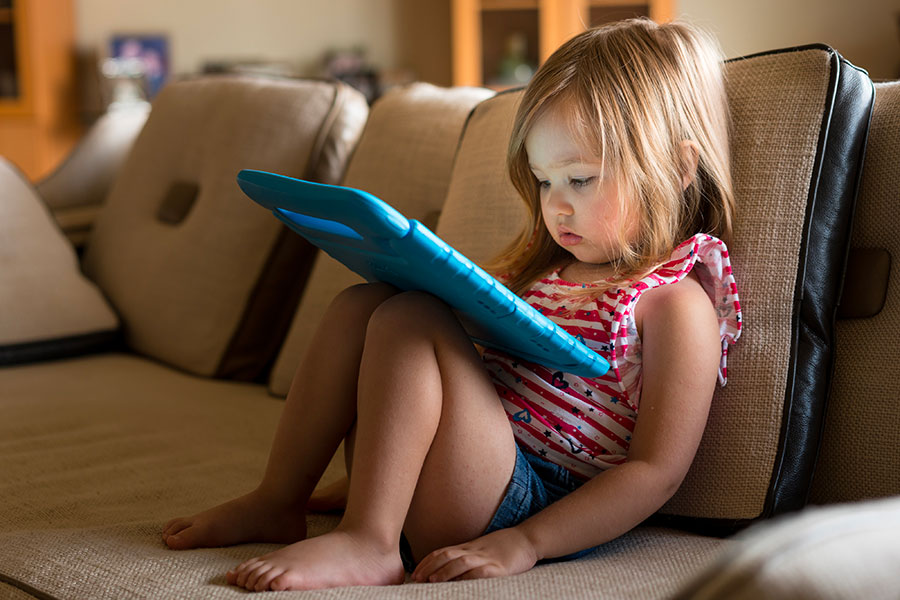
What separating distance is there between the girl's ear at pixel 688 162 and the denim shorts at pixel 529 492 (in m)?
0.32

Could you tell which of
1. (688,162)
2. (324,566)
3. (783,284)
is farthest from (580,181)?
(324,566)

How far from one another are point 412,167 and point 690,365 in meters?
0.73

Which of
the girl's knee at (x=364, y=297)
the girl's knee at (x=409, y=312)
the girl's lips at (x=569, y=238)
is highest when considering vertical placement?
the girl's lips at (x=569, y=238)

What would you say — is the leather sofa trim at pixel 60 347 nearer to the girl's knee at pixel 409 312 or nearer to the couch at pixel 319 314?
the couch at pixel 319 314

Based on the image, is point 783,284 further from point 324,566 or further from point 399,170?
point 399,170

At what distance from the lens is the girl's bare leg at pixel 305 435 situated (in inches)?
36.1

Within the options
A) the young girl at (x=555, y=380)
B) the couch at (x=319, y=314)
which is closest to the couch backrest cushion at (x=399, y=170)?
the couch at (x=319, y=314)

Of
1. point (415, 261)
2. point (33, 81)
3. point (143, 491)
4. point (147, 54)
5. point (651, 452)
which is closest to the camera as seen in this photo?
point (415, 261)

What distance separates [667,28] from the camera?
1019 millimetres

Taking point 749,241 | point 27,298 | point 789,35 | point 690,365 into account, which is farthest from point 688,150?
point 789,35

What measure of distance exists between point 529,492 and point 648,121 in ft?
1.27

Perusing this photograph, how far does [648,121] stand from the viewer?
958 millimetres

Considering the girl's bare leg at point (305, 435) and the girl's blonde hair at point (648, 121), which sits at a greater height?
the girl's blonde hair at point (648, 121)

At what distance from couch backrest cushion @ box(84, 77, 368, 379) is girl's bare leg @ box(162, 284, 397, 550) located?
735 millimetres
